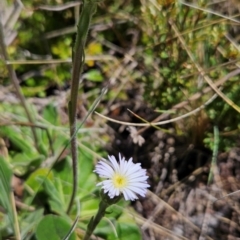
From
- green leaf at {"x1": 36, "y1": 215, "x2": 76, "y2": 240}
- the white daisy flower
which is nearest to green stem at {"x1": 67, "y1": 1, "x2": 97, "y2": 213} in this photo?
the white daisy flower

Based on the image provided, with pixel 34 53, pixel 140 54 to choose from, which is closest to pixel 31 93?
pixel 34 53

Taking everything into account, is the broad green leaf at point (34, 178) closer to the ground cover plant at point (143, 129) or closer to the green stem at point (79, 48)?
the ground cover plant at point (143, 129)

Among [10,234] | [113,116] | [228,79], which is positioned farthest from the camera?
[113,116]

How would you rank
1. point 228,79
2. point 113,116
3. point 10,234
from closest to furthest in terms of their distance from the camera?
point 10,234 < point 228,79 < point 113,116

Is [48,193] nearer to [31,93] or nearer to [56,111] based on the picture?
[56,111]

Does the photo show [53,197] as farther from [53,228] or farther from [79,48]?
[79,48]

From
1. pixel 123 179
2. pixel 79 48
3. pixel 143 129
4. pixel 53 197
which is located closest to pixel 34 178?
pixel 53 197

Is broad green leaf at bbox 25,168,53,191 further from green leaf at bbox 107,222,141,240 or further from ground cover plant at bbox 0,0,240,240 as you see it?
green leaf at bbox 107,222,141,240
